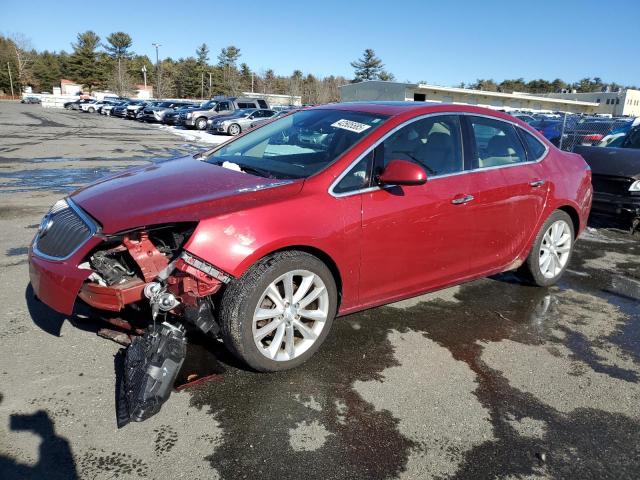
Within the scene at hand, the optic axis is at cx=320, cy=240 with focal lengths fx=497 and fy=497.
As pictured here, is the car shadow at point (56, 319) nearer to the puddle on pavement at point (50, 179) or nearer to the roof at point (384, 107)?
the roof at point (384, 107)

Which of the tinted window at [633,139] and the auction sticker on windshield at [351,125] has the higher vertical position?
the auction sticker on windshield at [351,125]

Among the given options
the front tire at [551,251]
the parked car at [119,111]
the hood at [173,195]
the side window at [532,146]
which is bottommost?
the parked car at [119,111]

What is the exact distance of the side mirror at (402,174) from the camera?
336cm

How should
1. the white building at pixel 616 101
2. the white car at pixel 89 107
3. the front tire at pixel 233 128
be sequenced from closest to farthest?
the front tire at pixel 233 128
the white car at pixel 89 107
the white building at pixel 616 101

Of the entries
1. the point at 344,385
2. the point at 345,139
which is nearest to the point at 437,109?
the point at 345,139

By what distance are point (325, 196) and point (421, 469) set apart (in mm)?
1713

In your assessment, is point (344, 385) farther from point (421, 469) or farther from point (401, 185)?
point (401, 185)

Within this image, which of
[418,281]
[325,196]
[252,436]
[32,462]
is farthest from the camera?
[418,281]

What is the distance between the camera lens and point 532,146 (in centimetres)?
473

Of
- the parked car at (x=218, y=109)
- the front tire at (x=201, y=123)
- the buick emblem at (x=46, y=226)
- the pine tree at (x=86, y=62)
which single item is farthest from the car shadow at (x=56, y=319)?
the pine tree at (x=86, y=62)

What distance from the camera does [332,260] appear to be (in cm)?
331

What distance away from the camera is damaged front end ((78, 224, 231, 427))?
270 cm

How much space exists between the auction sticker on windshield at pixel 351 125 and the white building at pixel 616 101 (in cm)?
8211

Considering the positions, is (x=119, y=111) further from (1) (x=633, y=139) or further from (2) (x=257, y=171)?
(2) (x=257, y=171)
